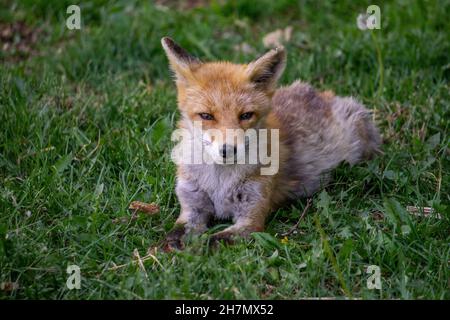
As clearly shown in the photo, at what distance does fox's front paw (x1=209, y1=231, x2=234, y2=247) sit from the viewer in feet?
Result: 15.6

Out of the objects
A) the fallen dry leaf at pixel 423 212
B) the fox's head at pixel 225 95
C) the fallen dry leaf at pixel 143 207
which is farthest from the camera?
the fallen dry leaf at pixel 143 207

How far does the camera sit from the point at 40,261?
175 inches

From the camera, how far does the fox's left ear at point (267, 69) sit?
5.03m

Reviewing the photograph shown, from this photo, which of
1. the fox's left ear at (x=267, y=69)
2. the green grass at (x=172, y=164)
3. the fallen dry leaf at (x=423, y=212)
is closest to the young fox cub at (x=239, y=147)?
the fox's left ear at (x=267, y=69)

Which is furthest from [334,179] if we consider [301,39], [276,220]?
[301,39]

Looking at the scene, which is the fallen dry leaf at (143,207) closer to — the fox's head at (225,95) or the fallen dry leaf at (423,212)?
the fox's head at (225,95)

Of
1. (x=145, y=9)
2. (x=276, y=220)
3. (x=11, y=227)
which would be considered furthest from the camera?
(x=145, y=9)

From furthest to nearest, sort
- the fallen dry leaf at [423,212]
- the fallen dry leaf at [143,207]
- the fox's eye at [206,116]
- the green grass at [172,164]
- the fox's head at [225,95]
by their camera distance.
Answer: the fallen dry leaf at [143,207] < the fallen dry leaf at [423,212] < the fox's eye at [206,116] < the fox's head at [225,95] < the green grass at [172,164]

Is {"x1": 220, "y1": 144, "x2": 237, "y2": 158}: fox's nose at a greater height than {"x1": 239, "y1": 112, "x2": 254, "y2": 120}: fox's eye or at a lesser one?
lesser

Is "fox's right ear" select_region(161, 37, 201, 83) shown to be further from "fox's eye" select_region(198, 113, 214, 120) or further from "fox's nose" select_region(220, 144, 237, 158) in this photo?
"fox's nose" select_region(220, 144, 237, 158)

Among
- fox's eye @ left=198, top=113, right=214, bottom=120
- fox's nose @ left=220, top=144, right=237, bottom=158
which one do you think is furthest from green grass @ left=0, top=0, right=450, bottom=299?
fox's eye @ left=198, top=113, right=214, bottom=120

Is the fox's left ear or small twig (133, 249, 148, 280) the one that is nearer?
small twig (133, 249, 148, 280)

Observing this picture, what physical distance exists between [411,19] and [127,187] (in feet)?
14.7
